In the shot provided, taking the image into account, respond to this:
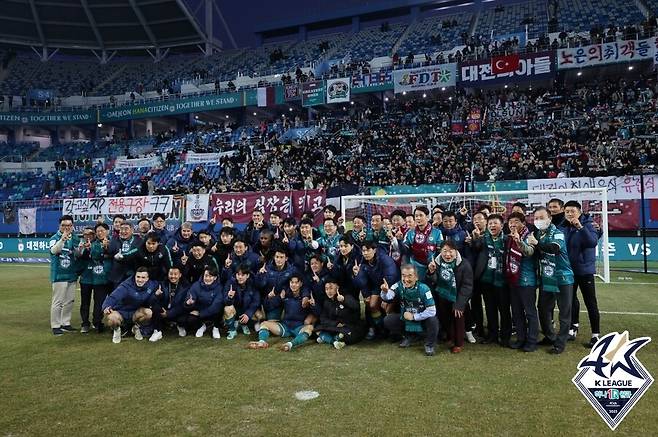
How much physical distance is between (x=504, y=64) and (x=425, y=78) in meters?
4.50

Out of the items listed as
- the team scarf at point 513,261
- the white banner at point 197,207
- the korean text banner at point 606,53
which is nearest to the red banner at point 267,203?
the white banner at point 197,207

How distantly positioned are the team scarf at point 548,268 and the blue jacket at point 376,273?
188 centimetres

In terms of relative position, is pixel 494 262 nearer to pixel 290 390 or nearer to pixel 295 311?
pixel 295 311

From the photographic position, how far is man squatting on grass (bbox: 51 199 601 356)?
19.6 ft

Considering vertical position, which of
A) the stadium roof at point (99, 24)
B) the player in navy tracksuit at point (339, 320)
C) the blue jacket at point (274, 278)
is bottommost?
the player in navy tracksuit at point (339, 320)

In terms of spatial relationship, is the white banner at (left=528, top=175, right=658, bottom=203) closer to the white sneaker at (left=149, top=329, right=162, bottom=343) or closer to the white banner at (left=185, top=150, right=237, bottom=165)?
the white sneaker at (left=149, top=329, right=162, bottom=343)

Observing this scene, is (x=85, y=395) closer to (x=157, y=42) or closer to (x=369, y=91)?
(x=369, y=91)

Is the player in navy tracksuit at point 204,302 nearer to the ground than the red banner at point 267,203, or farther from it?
nearer to the ground

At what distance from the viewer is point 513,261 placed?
19.4 feet

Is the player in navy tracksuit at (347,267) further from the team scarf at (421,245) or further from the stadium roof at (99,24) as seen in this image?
the stadium roof at (99,24)

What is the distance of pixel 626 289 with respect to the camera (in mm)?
10266

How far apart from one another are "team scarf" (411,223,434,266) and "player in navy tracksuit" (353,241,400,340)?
372mm

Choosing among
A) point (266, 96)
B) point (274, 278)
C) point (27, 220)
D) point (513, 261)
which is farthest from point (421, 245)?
point (266, 96)

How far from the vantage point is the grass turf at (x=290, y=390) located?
3.79 m
